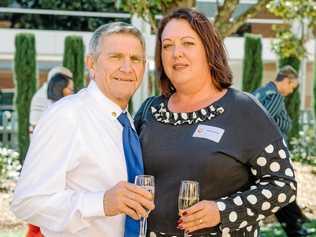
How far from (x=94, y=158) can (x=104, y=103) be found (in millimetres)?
261

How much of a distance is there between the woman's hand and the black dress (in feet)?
0.16

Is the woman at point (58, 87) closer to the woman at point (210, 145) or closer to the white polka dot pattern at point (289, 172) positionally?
the woman at point (210, 145)

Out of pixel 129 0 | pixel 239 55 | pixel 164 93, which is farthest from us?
pixel 239 55

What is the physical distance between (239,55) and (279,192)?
18536mm

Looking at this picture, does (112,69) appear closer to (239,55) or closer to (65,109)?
(65,109)

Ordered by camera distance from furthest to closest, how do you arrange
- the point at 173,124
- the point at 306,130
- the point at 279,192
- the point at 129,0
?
the point at 306,130 < the point at 129,0 < the point at 173,124 < the point at 279,192

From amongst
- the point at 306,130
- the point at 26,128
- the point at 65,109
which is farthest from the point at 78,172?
the point at 306,130

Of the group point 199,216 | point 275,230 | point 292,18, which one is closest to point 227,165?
point 199,216

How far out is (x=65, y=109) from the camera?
9.15 feet

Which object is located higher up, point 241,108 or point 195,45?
point 195,45

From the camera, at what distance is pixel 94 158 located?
9.21ft

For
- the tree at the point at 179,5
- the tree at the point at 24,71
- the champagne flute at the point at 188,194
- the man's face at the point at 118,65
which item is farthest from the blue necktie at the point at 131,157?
the tree at the point at 24,71

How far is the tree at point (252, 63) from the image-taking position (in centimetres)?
1571

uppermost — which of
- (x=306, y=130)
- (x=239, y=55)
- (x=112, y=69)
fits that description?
(x=112, y=69)
